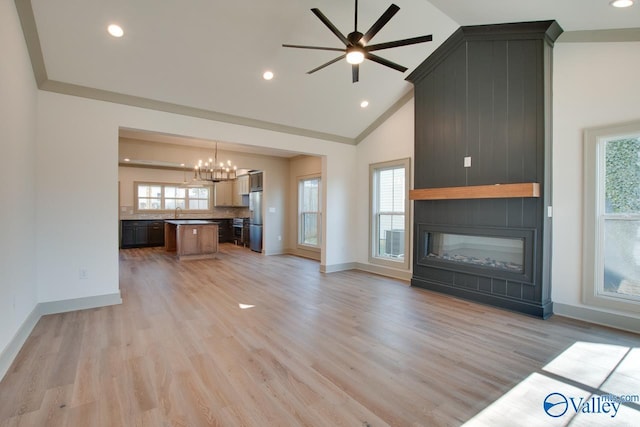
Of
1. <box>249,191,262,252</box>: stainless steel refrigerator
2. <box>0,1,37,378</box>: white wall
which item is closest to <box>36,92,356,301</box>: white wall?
<box>0,1,37,378</box>: white wall

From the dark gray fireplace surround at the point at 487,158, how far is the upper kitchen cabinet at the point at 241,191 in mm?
6603

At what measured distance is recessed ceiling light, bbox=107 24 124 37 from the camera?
124 inches

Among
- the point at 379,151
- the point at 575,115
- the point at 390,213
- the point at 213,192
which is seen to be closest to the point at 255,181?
the point at 213,192

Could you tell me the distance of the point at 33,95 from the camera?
332 centimetres

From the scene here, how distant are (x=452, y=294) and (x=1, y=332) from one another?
4.85 metres

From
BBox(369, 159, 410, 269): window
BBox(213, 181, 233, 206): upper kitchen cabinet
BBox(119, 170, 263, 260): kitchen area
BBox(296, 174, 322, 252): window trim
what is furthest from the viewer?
BBox(213, 181, 233, 206): upper kitchen cabinet

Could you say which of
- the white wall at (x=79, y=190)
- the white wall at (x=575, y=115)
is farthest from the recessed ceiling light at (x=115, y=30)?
the white wall at (x=575, y=115)

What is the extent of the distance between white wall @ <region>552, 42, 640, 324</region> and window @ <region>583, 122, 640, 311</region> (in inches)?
3.6

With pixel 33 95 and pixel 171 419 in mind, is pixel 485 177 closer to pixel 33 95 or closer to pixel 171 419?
pixel 171 419

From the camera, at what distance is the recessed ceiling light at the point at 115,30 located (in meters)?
3.14

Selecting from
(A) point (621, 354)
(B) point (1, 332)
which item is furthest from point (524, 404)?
(B) point (1, 332)

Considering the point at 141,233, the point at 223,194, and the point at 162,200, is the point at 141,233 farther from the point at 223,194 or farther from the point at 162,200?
the point at 223,194

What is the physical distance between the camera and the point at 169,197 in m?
10.7

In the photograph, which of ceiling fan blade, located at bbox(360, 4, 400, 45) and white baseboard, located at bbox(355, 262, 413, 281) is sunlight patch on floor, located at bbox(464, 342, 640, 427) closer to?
white baseboard, located at bbox(355, 262, 413, 281)
